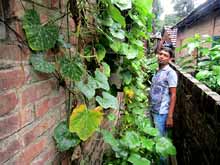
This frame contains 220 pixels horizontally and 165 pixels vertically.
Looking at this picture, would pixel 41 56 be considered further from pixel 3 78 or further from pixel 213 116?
pixel 213 116

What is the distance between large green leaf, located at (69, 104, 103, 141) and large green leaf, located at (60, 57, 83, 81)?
0.18 metres

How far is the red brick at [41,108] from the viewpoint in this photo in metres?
1.16

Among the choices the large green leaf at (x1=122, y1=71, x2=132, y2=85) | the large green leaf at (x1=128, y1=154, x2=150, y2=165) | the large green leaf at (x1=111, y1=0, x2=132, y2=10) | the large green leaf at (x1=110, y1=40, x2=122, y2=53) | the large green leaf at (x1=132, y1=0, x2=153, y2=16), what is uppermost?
the large green leaf at (x1=132, y1=0, x2=153, y2=16)

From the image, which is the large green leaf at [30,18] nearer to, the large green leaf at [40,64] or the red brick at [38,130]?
the large green leaf at [40,64]

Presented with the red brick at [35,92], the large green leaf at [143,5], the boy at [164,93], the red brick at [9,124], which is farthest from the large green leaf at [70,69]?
the boy at [164,93]

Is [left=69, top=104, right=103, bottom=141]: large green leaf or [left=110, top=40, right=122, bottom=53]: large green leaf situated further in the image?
[left=110, top=40, right=122, bottom=53]: large green leaf

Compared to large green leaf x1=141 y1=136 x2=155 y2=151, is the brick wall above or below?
above

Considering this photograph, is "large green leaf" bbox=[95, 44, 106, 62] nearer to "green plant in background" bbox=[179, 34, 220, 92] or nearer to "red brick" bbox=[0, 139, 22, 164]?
"red brick" bbox=[0, 139, 22, 164]

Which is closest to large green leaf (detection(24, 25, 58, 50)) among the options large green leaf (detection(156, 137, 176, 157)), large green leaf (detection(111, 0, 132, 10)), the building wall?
large green leaf (detection(111, 0, 132, 10))

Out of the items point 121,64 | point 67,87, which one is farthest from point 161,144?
point 67,87

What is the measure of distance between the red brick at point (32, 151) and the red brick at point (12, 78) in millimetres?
281

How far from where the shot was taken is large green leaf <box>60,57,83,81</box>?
4.07ft

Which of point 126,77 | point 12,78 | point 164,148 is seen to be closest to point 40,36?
point 12,78

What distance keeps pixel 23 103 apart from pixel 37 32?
29cm
